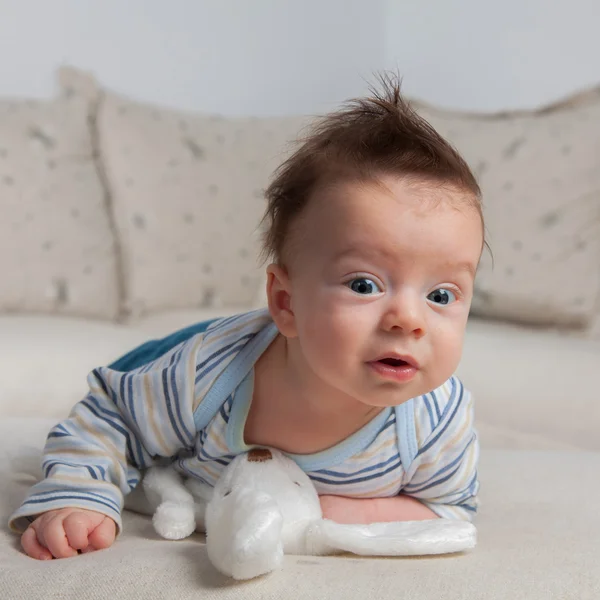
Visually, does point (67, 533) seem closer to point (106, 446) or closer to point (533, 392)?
point (106, 446)

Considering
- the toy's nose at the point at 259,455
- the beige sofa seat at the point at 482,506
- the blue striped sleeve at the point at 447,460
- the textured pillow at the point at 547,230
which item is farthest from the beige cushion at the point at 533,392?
the toy's nose at the point at 259,455

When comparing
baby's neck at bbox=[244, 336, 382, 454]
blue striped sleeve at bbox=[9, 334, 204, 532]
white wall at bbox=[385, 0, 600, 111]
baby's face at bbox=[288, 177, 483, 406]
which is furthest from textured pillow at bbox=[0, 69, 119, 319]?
baby's face at bbox=[288, 177, 483, 406]

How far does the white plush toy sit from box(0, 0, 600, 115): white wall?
1.83 metres

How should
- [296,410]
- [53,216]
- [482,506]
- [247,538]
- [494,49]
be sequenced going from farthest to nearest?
[494,49], [53,216], [482,506], [296,410], [247,538]

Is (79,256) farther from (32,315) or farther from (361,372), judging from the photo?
(361,372)

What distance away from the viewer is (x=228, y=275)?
2164 millimetres

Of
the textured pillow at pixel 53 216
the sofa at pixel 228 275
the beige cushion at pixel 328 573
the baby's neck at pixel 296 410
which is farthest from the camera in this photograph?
the textured pillow at pixel 53 216

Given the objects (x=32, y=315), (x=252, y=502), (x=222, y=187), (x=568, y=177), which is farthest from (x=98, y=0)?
(x=252, y=502)

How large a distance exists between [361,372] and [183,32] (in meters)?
2.10

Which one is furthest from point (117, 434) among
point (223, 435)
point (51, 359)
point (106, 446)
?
point (51, 359)

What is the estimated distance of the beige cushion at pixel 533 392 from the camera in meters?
1.39

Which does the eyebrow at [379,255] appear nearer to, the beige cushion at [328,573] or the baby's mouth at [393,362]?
the baby's mouth at [393,362]

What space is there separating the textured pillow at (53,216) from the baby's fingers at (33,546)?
1365 millimetres

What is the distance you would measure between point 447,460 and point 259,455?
0.20 m
